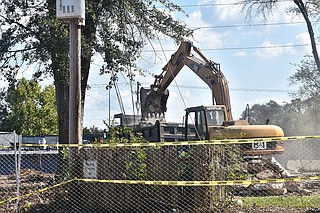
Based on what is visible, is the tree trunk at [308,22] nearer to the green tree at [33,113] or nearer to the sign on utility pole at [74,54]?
the sign on utility pole at [74,54]

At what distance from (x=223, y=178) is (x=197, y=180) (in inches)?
20.9

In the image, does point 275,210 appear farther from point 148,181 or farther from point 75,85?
point 75,85

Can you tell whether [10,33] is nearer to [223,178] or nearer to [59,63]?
[59,63]

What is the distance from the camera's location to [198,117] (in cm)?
1689

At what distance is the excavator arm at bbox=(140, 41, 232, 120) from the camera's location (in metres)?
19.6

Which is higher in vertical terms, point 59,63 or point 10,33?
point 10,33

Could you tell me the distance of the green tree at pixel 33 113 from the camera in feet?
177

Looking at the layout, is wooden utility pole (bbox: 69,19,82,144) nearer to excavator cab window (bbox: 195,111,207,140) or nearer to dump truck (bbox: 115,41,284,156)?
dump truck (bbox: 115,41,284,156)

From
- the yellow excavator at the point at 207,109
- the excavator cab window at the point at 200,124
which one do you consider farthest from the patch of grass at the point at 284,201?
the excavator cab window at the point at 200,124

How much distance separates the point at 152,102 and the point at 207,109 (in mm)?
5819

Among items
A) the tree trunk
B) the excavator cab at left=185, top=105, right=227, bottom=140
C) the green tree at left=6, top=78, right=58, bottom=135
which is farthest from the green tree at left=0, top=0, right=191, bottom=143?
the green tree at left=6, top=78, right=58, bottom=135

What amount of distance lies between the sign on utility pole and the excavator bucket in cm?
1081

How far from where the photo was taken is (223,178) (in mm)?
9781

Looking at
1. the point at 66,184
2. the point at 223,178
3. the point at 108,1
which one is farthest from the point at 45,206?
the point at 108,1
